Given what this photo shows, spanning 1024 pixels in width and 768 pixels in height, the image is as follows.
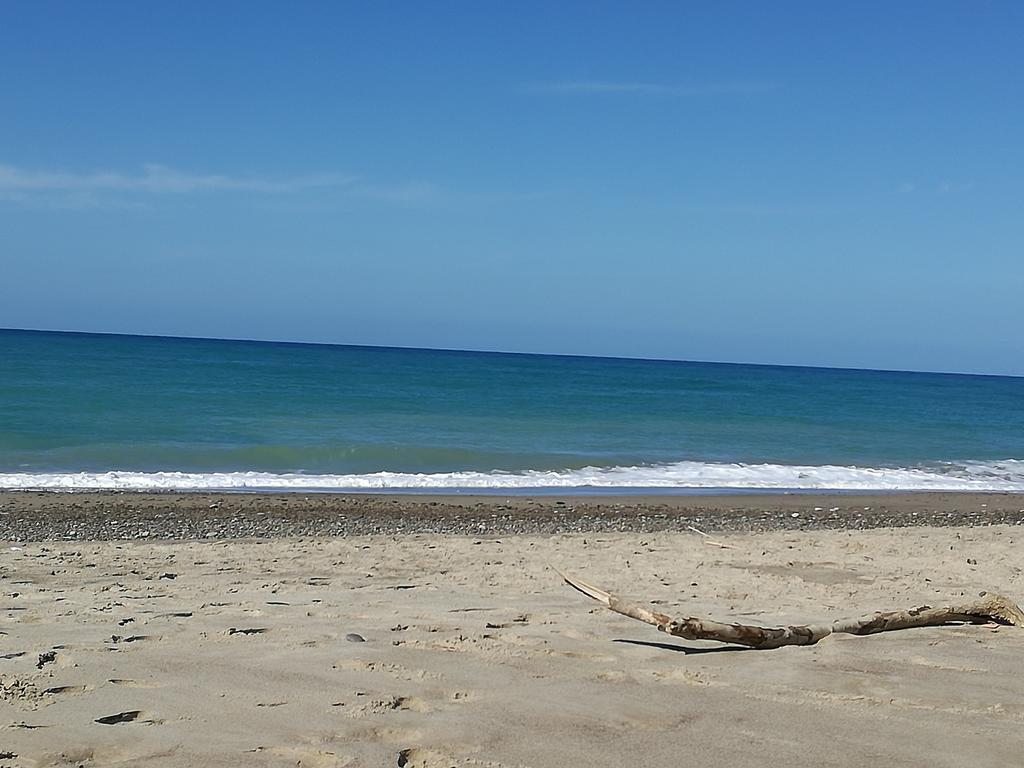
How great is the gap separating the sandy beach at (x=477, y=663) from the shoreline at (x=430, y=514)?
240 centimetres

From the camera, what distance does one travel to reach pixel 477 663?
14.8 ft

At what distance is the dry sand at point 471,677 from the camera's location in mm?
3412

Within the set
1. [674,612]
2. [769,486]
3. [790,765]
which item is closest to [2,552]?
[674,612]

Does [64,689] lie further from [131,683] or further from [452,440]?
[452,440]

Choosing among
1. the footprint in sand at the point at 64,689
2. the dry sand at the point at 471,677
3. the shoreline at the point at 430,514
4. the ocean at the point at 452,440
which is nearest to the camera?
the dry sand at the point at 471,677

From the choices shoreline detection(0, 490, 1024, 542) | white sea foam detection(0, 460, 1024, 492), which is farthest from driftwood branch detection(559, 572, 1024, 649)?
white sea foam detection(0, 460, 1024, 492)

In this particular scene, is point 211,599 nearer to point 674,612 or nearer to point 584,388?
point 674,612

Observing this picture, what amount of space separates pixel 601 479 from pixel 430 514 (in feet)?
19.1

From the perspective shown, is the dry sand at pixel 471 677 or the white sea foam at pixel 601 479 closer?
the dry sand at pixel 471 677

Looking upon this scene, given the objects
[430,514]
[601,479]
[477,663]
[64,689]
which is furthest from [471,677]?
[601,479]

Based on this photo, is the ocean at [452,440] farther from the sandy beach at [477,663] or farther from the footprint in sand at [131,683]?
the footprint in sand at [131,683]

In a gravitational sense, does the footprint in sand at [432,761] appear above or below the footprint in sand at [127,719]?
above

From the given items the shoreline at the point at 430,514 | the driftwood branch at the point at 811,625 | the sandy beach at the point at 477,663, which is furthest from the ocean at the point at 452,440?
the driftwood branch at the point at 811,625

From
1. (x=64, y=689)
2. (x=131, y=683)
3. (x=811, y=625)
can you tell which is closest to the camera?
(x=64, y=689)
